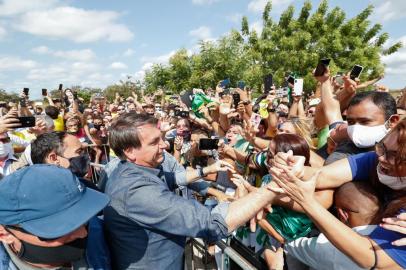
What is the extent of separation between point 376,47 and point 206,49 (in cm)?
1258

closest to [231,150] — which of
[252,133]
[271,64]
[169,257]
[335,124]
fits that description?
[252,133]

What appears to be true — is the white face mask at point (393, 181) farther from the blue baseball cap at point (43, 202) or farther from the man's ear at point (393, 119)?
the blue baseball cap at point (43, 202)

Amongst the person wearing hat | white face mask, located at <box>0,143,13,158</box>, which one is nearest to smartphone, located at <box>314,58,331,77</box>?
the person wearing hat

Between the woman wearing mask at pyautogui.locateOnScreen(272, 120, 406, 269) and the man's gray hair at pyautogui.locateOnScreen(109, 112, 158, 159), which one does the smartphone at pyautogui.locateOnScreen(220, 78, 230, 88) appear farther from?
the woman wearing mask at pyautogui.locateOnScreen(272, 120, 406, 269)

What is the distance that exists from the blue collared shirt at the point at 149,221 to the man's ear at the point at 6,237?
0.56 metres

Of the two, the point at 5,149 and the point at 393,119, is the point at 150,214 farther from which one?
the point at 5,149

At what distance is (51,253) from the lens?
1.30 m

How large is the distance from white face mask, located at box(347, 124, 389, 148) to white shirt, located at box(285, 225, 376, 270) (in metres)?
0.78

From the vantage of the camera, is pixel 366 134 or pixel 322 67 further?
pixel 322 67

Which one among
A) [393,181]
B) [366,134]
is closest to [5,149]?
[366,134]

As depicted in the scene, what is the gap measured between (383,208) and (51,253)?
165 cm

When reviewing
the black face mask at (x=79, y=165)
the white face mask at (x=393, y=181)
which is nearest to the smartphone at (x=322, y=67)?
the white face mask at (x=393, y=181)

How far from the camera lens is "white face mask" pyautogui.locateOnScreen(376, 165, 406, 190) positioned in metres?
1.47

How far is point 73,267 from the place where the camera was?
57.4 inches
